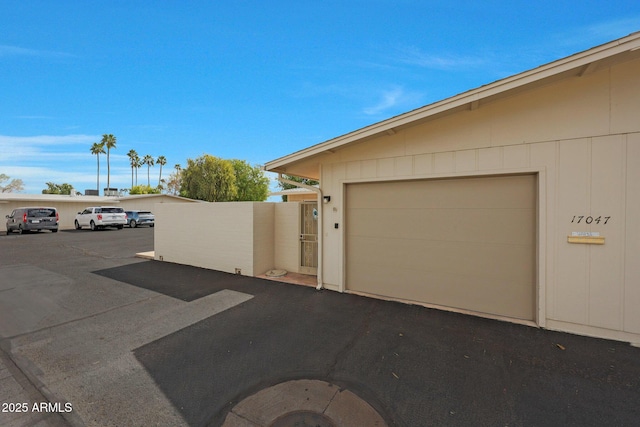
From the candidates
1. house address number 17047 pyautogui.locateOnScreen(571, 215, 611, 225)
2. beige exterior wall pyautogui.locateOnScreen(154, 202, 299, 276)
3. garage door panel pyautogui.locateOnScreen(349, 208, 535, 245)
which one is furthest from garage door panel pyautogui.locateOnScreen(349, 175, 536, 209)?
beige exterior wall pyautogui.locateOnScreen(154, 202, 299, 276)

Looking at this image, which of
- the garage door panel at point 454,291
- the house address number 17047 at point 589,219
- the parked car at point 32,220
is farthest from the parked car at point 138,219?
the house address number 17047 at point 589,219

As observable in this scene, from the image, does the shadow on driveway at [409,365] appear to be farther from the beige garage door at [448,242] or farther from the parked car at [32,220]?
the parked car at [32,220]

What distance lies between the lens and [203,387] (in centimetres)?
246

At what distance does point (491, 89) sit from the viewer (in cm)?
366

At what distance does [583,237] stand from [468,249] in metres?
1.42

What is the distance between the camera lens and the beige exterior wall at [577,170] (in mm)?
3340

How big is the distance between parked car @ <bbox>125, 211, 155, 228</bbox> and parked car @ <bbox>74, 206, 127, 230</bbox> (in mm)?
2865

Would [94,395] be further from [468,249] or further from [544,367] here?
[468,249]

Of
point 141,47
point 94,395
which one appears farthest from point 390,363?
point 141,47

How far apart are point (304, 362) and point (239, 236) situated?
4.56 m

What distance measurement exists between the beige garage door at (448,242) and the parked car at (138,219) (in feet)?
77.7

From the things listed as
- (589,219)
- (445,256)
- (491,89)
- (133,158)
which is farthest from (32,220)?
(133,158)

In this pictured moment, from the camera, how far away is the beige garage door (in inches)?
157

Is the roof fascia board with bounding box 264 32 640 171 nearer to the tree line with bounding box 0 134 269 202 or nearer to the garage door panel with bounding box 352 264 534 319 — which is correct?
the garage door panel with bounding box 352 264 534 319
